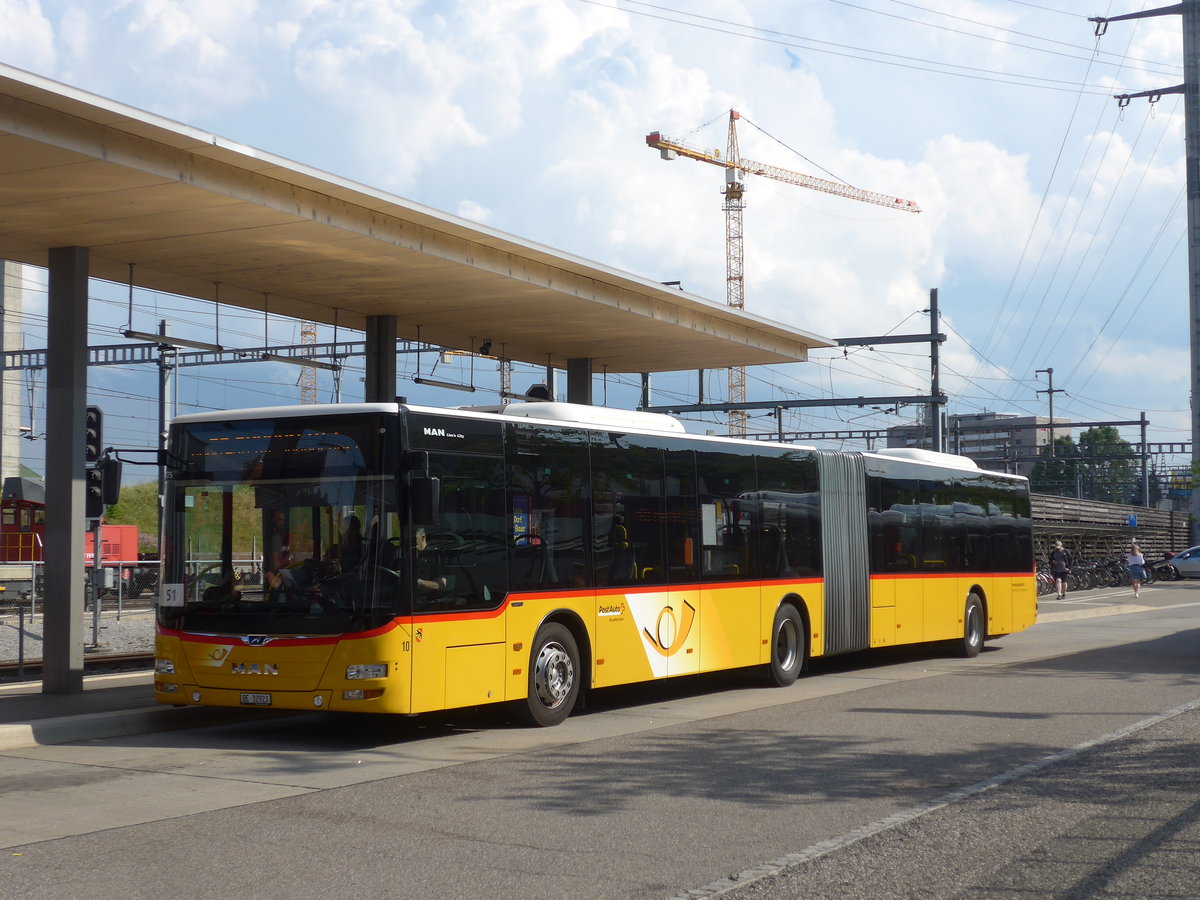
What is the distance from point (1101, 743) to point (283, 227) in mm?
9637

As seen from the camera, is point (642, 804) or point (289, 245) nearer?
point (642, 804)

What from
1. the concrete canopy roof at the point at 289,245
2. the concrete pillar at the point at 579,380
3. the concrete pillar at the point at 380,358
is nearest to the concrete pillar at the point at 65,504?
the concrete canopy roof at the point at 289,245

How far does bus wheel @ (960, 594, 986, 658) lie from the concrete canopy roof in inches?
223

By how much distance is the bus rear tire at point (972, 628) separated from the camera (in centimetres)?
2148

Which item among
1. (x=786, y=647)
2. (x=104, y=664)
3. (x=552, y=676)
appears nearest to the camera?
(x=552, y=676)

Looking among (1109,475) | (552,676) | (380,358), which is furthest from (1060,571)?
(1109,475)

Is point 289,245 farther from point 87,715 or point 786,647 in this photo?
point 786,647

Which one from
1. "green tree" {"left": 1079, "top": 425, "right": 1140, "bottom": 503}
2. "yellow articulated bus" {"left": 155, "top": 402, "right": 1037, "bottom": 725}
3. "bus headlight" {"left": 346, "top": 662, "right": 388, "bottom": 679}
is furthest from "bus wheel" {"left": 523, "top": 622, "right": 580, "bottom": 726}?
"green tree" {"left": 1079, "top": 425, "right": 1140, "bottom": 503}

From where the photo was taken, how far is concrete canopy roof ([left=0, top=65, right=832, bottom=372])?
12.3 m

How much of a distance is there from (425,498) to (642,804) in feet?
11.5

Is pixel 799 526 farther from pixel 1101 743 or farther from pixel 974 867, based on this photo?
pixel 974 867

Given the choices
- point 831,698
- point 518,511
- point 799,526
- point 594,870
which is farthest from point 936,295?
point 594,870

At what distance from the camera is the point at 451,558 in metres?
11.8

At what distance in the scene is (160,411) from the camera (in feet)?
134
